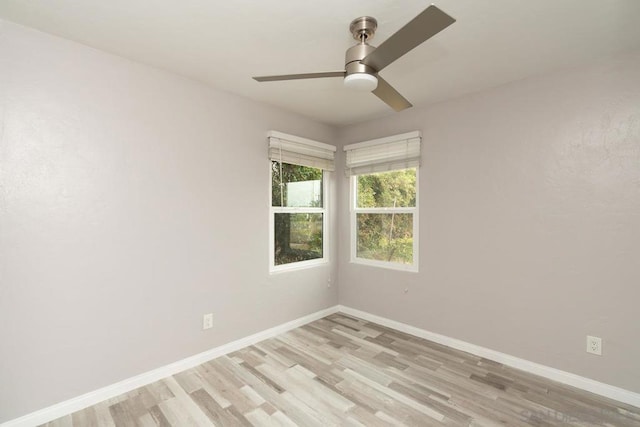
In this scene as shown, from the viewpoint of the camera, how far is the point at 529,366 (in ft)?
8.08

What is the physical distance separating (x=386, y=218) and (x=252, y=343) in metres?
2.00

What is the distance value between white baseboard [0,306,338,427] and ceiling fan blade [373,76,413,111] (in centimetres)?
250

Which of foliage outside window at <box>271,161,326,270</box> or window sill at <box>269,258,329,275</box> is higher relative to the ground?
foliage outside window at <box>271,161,326,270</box>

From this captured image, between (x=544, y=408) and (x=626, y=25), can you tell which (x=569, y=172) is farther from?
(x=544, y=408)

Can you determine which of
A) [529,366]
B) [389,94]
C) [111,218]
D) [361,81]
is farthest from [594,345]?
[111,218]

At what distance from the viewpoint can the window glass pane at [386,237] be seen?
10.9ft

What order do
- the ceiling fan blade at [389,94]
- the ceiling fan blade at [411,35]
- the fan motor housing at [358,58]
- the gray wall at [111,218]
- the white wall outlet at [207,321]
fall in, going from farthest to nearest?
the white wall outlet at [207,321]
the gray wall at [111,218]
the ceiling fan blade at [389,94]
the fan motor housing at [358,58]
the ceiling fan blade at [411,35]

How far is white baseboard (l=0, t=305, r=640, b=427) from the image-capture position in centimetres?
191

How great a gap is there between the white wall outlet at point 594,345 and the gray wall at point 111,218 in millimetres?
2786

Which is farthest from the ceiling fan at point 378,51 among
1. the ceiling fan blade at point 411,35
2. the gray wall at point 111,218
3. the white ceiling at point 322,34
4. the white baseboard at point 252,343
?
the white baseboard at point 252,343

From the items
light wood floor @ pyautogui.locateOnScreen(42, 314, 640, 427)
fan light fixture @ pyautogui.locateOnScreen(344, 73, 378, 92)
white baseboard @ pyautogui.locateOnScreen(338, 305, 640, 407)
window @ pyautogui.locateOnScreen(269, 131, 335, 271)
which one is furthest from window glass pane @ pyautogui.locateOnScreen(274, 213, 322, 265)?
fan light fixture @ pyautogui.locateOnScreen(344, 73, 378, 92)

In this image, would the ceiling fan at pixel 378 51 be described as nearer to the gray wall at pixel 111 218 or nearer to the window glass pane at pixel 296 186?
the gray wall at pixel 111 218

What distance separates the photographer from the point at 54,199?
193cm

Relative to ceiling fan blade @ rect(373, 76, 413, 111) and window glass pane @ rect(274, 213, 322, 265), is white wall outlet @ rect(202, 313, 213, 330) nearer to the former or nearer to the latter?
window glass pane @ rect(274, 213, 322, 265)
